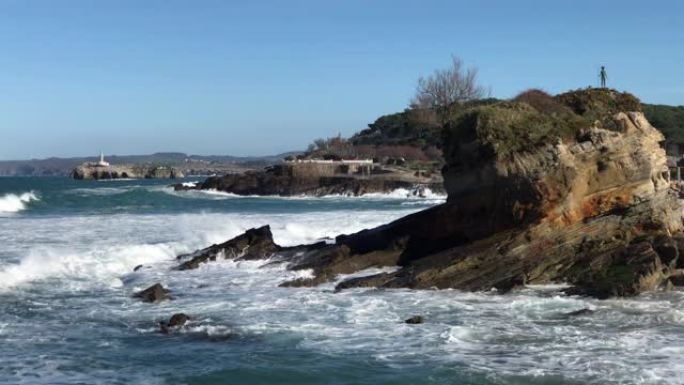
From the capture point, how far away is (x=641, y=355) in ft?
36.7

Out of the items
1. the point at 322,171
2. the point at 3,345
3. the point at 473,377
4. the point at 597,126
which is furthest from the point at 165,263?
the point at 322,171

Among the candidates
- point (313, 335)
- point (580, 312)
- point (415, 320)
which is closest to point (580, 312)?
point (580, 312)

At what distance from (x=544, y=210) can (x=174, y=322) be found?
818 centimetres

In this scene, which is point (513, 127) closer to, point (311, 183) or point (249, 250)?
point (249, 250)

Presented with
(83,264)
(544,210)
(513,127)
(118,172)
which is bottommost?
(83,264)

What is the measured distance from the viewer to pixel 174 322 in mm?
14055

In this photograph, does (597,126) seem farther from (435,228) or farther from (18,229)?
(18,229)

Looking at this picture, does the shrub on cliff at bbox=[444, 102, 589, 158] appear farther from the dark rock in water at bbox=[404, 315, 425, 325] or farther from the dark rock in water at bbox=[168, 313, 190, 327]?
the dark rock in water at bbox=[168, 313, 190, 327]

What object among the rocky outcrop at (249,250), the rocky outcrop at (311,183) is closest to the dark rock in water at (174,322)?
the rocky outcrop at (249,250)

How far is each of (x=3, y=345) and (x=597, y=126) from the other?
42.5 ft

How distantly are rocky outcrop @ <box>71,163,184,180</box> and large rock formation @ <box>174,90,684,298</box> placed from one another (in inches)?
6072

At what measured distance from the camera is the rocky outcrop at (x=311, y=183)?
7430 centimetres

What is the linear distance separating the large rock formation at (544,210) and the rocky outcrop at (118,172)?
15422 centimetres

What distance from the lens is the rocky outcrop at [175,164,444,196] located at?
7430cm
